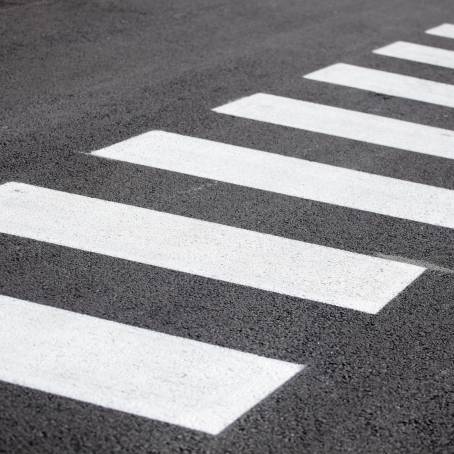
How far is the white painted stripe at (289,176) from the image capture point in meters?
6.88

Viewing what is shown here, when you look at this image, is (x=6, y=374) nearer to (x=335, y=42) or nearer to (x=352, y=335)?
(x=352, y=335)

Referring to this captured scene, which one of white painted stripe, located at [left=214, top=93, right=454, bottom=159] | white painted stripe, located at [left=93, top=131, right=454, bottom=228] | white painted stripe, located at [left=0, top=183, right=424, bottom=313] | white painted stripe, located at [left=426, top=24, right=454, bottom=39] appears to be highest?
white painted stripe, located at [left=0, top=183, right=424, bottom=313]

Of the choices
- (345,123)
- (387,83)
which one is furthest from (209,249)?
(387,83)

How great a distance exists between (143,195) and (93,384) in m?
2.43

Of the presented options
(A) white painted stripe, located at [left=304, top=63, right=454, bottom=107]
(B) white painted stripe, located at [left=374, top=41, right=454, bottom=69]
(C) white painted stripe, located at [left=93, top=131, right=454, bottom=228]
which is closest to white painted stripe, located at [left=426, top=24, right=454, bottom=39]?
(B) white painted stripe, located at [left=374, top=41, right=454, bottom=69]

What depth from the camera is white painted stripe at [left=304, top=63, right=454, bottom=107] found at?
32.8 feet

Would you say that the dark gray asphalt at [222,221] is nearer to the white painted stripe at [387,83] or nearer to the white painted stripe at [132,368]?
the white painted stripe at [132,368]

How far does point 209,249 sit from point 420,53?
6737mm

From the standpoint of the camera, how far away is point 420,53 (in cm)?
1197

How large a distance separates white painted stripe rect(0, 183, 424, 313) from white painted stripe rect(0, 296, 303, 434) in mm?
801

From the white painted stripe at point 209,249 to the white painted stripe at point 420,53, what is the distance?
597cm

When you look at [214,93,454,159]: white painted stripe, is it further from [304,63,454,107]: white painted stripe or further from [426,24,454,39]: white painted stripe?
[426,24,454,39]: white painted stripe

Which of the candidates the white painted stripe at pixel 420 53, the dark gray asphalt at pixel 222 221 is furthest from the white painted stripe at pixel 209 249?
the white painted stripe at pixel 420 53

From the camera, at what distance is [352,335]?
498cm
